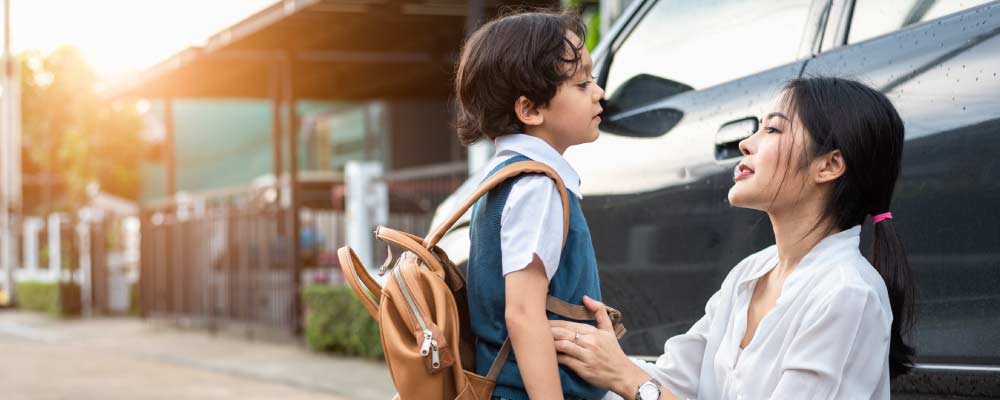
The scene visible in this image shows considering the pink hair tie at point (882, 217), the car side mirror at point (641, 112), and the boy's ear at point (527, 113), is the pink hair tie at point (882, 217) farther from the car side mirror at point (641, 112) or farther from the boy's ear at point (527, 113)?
the car side mirror at point (641, 112)

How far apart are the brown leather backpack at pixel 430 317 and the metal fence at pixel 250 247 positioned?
741 centimetres

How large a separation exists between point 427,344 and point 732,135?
1.31 metres

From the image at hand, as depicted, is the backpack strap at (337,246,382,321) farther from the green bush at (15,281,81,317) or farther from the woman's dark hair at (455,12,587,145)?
the green bush at (15,281,81,317)

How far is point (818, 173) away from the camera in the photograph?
2025 millimetres

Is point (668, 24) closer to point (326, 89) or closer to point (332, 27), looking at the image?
point (332, 27)

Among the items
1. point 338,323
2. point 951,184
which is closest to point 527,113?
point 951,184

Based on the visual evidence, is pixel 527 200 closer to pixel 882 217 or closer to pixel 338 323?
pixel 882 217

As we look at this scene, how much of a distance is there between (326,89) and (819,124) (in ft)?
49.0

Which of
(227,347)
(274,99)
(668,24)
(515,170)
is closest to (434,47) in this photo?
(274,99)

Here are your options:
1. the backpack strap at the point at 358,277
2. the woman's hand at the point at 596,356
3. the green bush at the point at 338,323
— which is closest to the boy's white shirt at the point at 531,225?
the woman's hand at the point at 596,356

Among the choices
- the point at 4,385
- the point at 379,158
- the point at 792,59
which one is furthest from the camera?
the point at 379,158

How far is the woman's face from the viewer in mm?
2043

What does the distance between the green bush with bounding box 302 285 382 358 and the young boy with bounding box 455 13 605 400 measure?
694cm

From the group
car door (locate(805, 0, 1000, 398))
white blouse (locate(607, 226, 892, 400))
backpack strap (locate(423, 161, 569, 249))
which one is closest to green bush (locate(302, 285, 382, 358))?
car door (locate(805, 0, 1000, 398))
